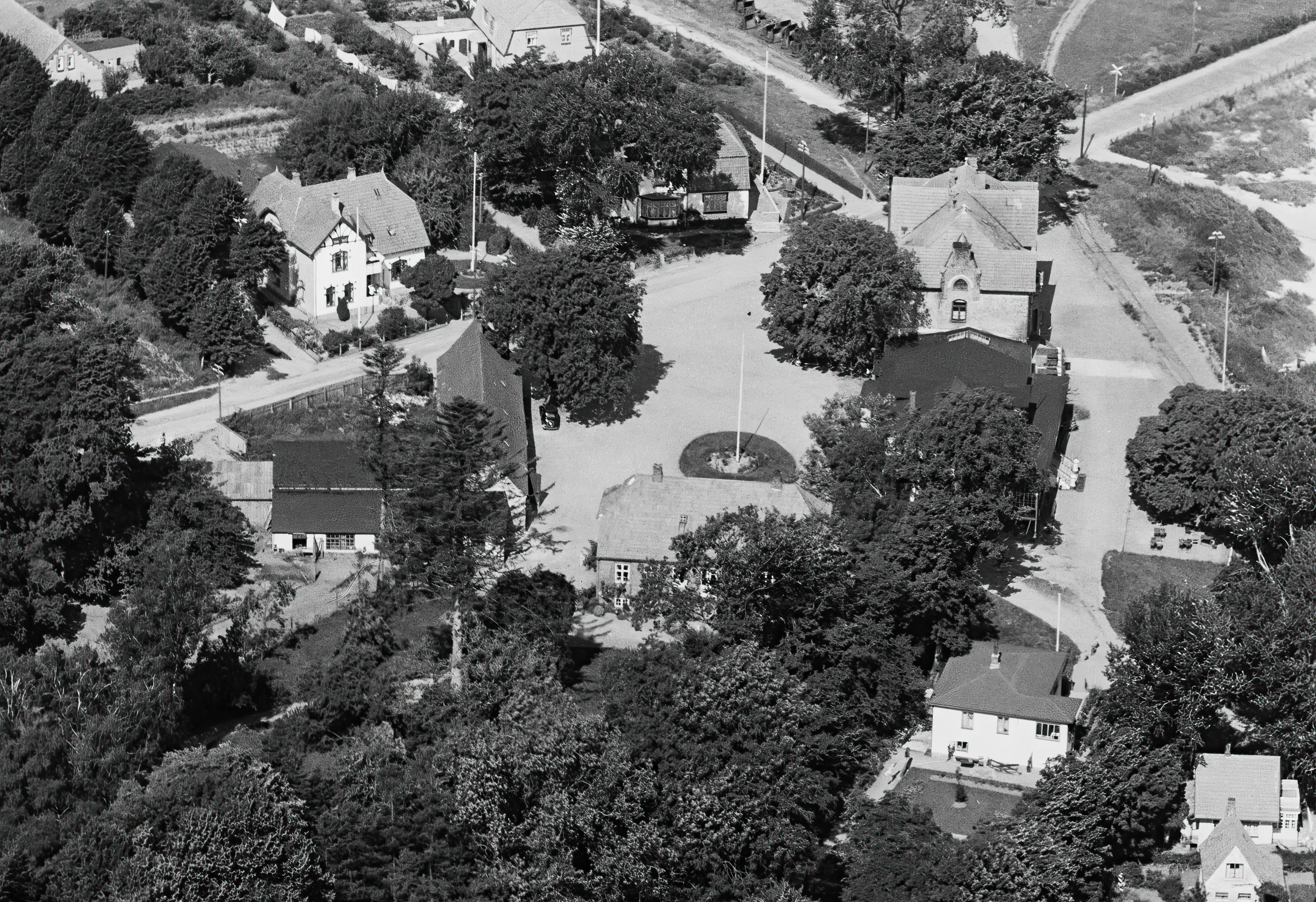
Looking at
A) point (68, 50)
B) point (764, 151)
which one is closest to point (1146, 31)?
point (764, 151)

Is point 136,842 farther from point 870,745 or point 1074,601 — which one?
point 1074,601

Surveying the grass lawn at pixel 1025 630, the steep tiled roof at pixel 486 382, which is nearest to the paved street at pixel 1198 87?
the steep tiled roof at pixel 486 382

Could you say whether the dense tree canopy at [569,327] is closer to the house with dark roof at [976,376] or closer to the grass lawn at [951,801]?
the house with dark roof at [976,376]

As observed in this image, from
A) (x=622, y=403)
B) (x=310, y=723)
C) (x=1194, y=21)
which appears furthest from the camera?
(x=1194, y=21)

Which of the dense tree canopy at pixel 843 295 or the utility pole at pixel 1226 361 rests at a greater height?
the dense tree canopy at pixel 843 295

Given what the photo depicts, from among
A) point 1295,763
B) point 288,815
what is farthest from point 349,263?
point 1295,763

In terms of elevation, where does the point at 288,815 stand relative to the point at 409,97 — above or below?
below
